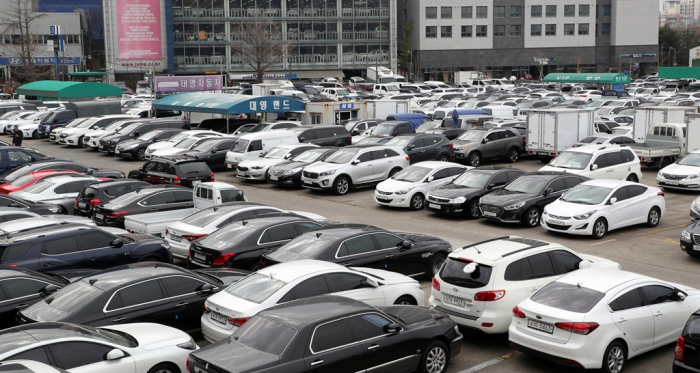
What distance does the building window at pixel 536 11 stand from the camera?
10250cm

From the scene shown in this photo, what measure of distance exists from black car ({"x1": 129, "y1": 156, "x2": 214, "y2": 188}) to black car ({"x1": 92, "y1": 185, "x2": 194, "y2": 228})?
13.1 feet

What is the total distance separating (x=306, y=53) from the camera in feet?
311

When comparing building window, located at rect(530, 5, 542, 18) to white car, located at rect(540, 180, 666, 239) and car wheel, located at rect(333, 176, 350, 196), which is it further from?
white car, located at rect(540, 180, 666, 239)

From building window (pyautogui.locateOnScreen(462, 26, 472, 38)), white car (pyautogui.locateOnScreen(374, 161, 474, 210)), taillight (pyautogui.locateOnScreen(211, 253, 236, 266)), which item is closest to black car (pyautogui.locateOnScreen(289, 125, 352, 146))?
white car (pyautogui.locateOnScreen(374, 161, 474, 210))

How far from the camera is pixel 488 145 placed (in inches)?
1176

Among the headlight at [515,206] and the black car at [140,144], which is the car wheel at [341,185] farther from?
the black car at [140,144]

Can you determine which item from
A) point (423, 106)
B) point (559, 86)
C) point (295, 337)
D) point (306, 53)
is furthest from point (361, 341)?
point (306, 53)

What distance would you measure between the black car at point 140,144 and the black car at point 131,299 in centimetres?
2314

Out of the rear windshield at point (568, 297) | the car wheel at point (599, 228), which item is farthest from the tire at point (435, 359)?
the car wheel at point (599, 228)

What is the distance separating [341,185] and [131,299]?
14824mm

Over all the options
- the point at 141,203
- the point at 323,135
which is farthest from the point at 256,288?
the point at 323,135

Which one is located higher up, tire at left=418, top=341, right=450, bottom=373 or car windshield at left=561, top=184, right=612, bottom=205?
car windshield at left=561, top=184, right=612, bottom=205

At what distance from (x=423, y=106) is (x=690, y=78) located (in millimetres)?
32626

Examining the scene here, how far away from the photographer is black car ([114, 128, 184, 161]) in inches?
1344
